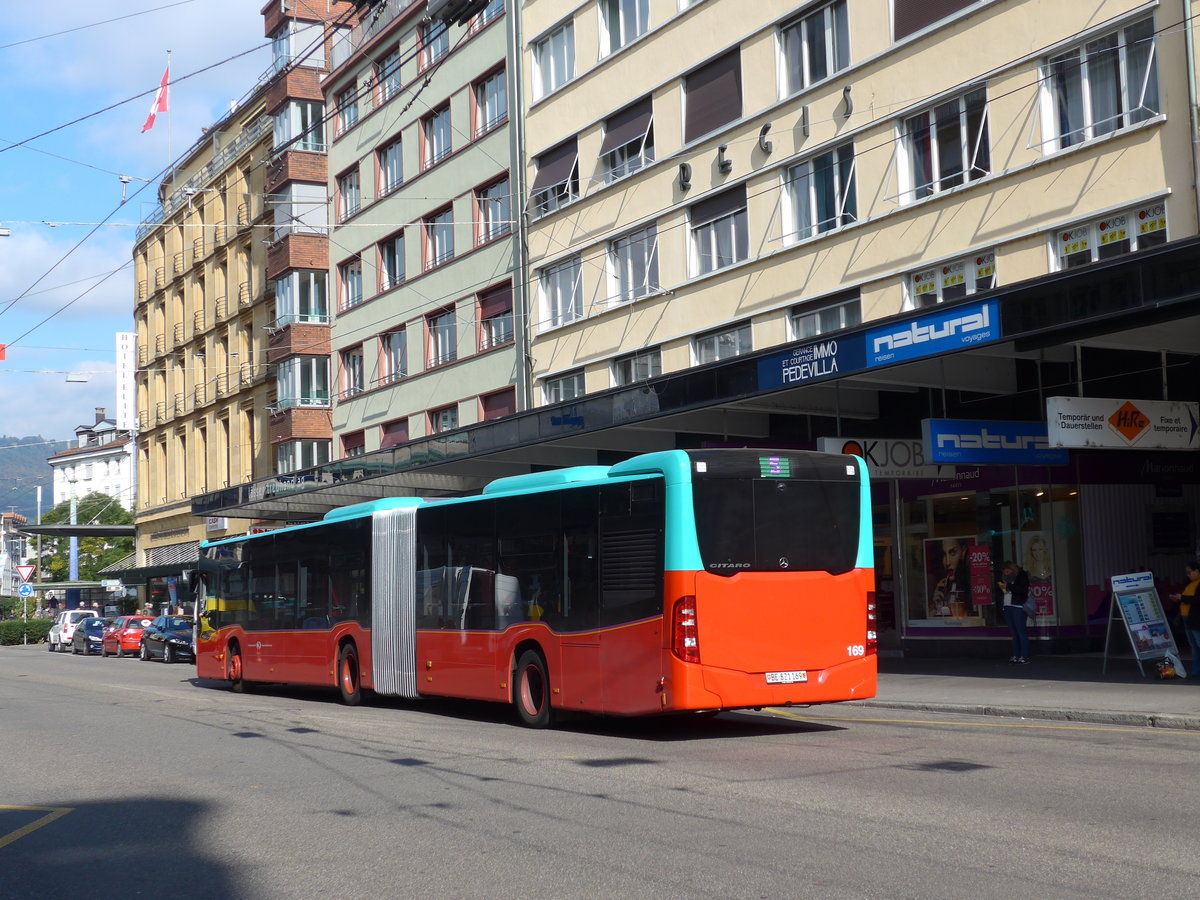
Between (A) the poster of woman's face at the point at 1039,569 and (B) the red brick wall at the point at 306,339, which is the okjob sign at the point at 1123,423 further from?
(B) the red brick wall at the point at 306,339

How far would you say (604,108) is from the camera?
3256 cm

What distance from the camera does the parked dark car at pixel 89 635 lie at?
168 ft

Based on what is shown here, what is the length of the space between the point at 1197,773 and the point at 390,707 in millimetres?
12433

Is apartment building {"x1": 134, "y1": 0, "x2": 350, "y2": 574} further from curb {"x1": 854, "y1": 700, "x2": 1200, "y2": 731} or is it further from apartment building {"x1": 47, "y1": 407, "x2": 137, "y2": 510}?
apartment building {"x1": 47, "y1": 407, "x2": 137, "y2": 510}

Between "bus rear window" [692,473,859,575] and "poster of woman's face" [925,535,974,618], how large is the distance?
10.5m

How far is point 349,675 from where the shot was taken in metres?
20.6

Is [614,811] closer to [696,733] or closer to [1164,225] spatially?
[696,733]

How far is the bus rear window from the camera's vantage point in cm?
1340

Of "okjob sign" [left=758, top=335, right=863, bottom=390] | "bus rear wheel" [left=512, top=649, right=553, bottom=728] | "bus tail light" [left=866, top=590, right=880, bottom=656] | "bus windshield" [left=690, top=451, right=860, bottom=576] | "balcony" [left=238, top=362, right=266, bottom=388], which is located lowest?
"bus rear wheel" [left=512, top=649, right=553, bottom=728]

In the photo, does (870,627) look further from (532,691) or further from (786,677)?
(532,691)

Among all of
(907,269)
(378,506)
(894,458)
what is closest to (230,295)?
(907,269)

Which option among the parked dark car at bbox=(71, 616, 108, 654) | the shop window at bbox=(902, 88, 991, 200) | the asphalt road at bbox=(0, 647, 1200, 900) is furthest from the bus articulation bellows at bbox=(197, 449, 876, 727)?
the parked dark car at bbox=(71, 616, 108, 654)

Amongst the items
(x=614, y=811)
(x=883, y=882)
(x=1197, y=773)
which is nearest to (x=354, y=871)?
(x=614, y=811)

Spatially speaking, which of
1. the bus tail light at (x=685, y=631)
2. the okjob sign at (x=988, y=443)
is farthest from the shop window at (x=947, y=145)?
the bus tail light at (x=685, y=631)
